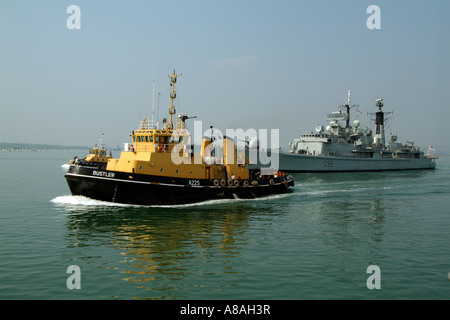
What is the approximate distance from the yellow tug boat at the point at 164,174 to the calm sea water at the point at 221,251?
3.00 ft

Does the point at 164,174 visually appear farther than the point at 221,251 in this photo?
Yes

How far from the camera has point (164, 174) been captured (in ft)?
76.6

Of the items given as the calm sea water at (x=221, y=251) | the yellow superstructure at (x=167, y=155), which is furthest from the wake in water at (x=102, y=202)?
the yellow superstructure at (x=167, y=155)

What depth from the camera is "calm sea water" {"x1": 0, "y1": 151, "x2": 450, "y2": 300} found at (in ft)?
34.0

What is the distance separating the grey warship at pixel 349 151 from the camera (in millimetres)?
58125

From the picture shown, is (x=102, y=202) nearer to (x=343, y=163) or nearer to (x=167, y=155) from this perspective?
(x=167, y=155)

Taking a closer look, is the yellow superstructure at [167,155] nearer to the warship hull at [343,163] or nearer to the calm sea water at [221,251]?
the calm sea water at [221,251]

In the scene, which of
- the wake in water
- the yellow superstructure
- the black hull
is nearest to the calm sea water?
the wake in water

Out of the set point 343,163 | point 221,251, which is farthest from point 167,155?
point 343,163

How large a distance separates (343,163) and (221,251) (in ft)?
173

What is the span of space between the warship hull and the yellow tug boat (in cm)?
2645

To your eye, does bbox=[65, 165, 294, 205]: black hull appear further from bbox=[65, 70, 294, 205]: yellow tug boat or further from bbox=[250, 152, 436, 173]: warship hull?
bbox=[250, 152, 436, 173]: warship hull

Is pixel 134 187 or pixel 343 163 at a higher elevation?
pixel 343 163
